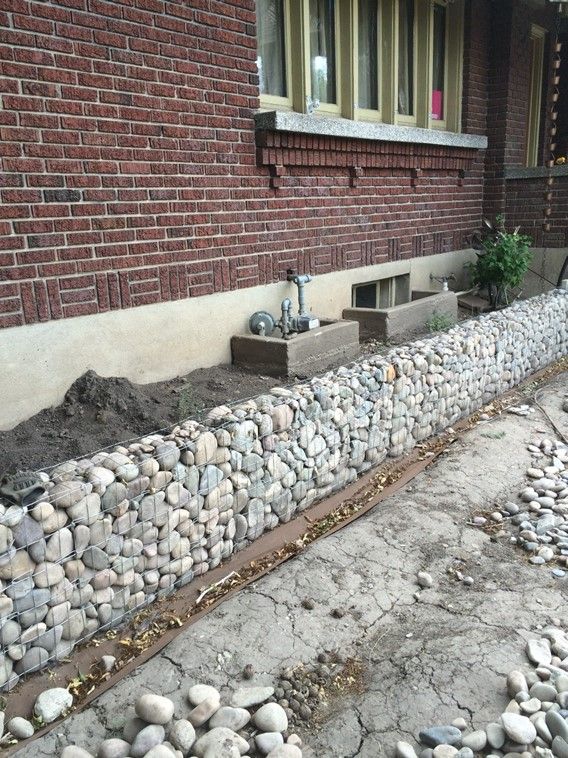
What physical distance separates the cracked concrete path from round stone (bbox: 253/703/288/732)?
0.09 m

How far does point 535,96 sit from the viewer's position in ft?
33.2

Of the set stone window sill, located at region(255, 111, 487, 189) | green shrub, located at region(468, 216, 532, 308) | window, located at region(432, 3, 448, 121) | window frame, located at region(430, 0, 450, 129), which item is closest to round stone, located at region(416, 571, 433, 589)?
stone window sill, located at region(255, 111, 487, 189)

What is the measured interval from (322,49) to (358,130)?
83 centimetres

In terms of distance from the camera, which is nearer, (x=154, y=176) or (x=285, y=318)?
(x=154, y=176)

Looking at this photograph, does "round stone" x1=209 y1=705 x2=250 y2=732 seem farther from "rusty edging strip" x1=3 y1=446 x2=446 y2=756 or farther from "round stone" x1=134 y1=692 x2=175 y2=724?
"rusty edging strip" x1=3 y1=446 x2=446 y2=756

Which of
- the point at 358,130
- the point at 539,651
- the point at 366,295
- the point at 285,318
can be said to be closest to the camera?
the point at 539,651

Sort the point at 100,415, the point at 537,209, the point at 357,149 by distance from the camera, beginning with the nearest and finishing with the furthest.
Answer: the point at 100,415 → the point at 357,149 → the point at 537,209

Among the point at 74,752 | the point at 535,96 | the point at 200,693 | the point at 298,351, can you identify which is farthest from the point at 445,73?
the point at 74,752

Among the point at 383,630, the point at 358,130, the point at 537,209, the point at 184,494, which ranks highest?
the point at 358,130

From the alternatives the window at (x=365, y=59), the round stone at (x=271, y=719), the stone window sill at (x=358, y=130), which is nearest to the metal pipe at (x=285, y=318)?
the stone window sill at (x=358, y=130)

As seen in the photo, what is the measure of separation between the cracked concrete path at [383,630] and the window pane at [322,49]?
13.1 ft

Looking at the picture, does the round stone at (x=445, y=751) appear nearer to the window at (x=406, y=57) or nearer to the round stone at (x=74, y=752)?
the round stone at (x=74, y=752)

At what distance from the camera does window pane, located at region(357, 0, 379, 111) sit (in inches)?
254

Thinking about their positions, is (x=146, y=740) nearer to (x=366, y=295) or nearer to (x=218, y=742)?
(x=218, y=742)
